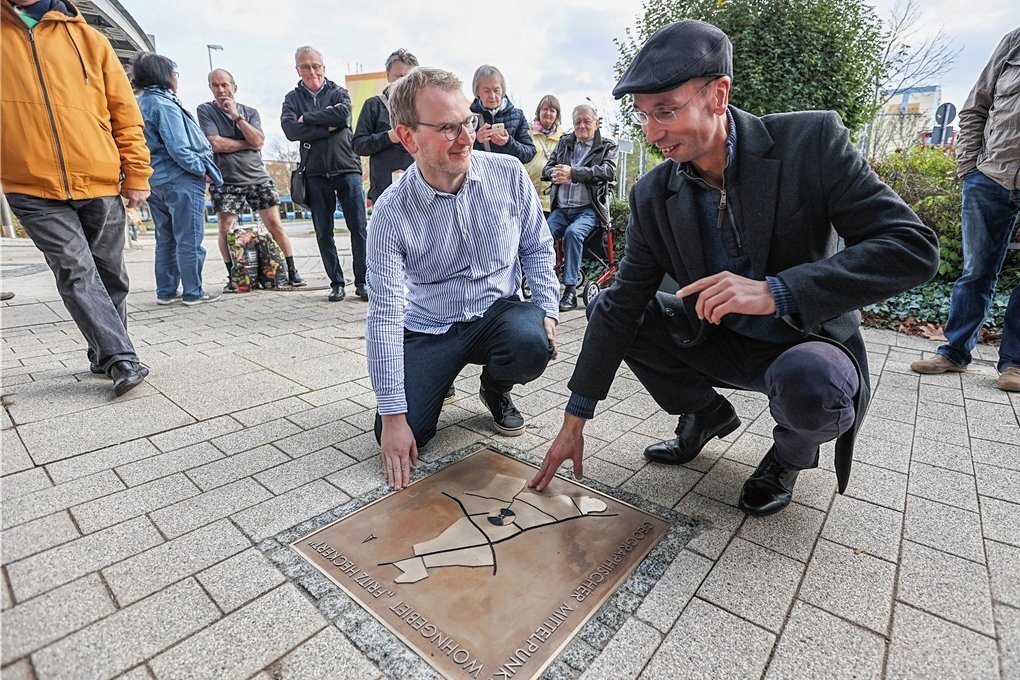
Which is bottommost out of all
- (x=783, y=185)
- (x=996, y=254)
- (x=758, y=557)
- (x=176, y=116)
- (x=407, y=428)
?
(x=758, y=557)

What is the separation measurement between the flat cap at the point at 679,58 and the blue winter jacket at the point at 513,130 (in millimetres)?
3672

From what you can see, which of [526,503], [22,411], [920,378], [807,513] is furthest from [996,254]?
[22,411]

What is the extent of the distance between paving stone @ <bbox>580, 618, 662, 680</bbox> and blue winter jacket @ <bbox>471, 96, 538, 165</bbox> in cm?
454

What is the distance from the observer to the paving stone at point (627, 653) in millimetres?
1358

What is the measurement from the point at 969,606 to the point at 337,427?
8.07 ft

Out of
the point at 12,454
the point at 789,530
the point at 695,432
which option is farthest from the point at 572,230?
the point at 12,454

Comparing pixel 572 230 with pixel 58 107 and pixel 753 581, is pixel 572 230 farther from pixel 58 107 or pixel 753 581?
pixel 753 581

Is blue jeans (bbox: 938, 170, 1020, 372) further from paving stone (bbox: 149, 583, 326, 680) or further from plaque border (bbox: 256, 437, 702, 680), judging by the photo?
paving stone (bbox: 149, 583, 326, 680)

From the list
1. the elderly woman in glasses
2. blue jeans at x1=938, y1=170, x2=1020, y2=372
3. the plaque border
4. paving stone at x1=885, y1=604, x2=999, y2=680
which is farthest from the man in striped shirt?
Answer: blue jeans at x1=938, y1=170, x2=1020, y2=372

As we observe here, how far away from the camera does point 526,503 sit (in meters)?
2.04

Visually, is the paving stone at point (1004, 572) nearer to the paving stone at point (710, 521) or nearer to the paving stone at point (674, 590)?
the paving stone at point (710, 521)

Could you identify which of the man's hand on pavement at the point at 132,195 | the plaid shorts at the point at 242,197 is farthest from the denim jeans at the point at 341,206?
the man's hand on pavement at the point at 132,195

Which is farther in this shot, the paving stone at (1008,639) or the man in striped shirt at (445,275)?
the man in striped shirt at (445,275)

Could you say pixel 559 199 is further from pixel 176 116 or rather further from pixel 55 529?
pixel 55 529
